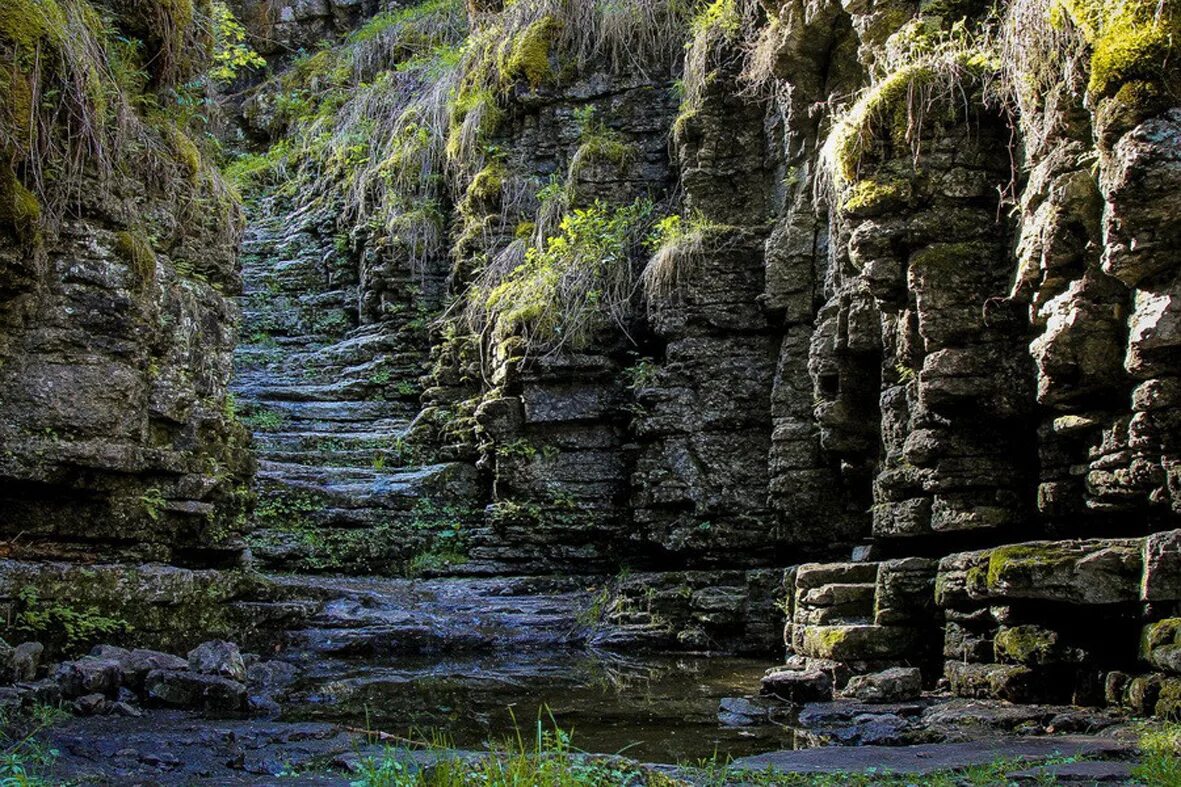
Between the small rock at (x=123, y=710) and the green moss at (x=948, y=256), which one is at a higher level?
the green moss at (x=948, y=256)

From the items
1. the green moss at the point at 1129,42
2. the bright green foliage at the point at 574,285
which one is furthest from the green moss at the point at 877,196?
the bright green foliage at the point at 574,285

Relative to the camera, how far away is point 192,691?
21.0ft

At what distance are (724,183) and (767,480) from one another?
12.1 feet

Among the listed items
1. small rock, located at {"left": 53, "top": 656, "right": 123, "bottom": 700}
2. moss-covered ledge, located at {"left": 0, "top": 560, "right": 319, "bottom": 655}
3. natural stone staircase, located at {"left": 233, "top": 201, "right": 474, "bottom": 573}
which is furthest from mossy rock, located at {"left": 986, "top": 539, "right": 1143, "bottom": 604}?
natural stone staircase, located at {"left": 233, "top": 201, "right": 474, "bottom": 573}

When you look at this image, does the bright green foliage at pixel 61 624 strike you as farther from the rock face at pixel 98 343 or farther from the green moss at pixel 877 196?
the green moss at pixel 877 196

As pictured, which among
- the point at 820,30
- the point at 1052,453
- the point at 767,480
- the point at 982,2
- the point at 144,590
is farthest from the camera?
the point at 767,480

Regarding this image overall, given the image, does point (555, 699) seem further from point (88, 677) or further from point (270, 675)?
point (88, 677)

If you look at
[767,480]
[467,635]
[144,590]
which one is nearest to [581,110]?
[767,480]

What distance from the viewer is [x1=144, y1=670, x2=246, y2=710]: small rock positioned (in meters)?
6.34

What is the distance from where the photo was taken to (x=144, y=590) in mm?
7961

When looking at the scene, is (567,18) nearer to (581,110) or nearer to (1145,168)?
(581,110)

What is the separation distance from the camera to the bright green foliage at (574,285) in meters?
12.8

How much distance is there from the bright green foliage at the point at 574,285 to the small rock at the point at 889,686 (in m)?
6.66

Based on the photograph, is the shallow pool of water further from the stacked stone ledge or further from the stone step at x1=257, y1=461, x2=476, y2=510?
the stone step at x1=257, y1=461, x2=476, y2=510
